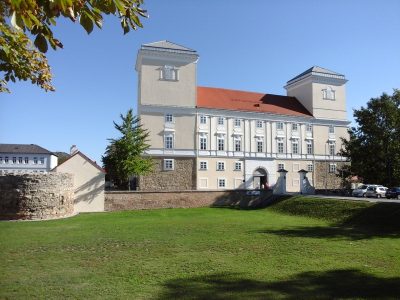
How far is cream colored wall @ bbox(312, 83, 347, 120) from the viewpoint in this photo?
5453 cm

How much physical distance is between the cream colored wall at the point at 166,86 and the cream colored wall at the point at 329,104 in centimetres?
1941

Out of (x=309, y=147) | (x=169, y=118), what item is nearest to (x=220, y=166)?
(x=169, y=118)

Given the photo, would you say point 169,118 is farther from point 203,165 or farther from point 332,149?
point 332,149

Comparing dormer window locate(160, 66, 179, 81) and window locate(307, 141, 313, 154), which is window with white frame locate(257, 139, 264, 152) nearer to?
window locate(307, 141, 313, 154)

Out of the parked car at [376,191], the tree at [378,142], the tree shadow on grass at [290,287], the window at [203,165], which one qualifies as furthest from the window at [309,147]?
the tree shadow on grass at [290,287]

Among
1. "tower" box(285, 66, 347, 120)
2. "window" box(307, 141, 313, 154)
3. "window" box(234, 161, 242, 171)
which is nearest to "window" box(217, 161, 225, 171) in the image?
"window" box(234, 161, 242, 171)

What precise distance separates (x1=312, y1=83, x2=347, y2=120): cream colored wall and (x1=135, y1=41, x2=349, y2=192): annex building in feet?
0.49

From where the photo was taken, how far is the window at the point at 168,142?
1788 inches

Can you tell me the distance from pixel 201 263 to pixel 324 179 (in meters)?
45.8

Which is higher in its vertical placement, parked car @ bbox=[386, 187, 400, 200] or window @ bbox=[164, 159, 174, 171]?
window @ bbox=[164, 159, 174, 171]

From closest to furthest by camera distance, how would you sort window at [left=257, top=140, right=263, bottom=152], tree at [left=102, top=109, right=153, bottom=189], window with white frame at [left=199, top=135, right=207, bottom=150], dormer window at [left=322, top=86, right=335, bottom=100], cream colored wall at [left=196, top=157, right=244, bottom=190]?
tree at [left=102, top=109, right=153, bottom=189] → cream colored wall at [left=196, top=157, right=244, bottom=190] → window with white frame at [left=199, top=135, right=207, bottom=150] → window at [left=257, top=140, right=263, bottom=152] → dormer window at [left=322, top=86, right=335, bottom=100]

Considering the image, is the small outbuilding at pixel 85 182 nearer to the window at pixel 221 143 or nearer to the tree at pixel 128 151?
the tree at pixel 128 151

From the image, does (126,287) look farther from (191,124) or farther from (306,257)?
(191,124)

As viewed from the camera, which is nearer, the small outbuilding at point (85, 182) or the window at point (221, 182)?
the small outbuilding at point (85, 182)
